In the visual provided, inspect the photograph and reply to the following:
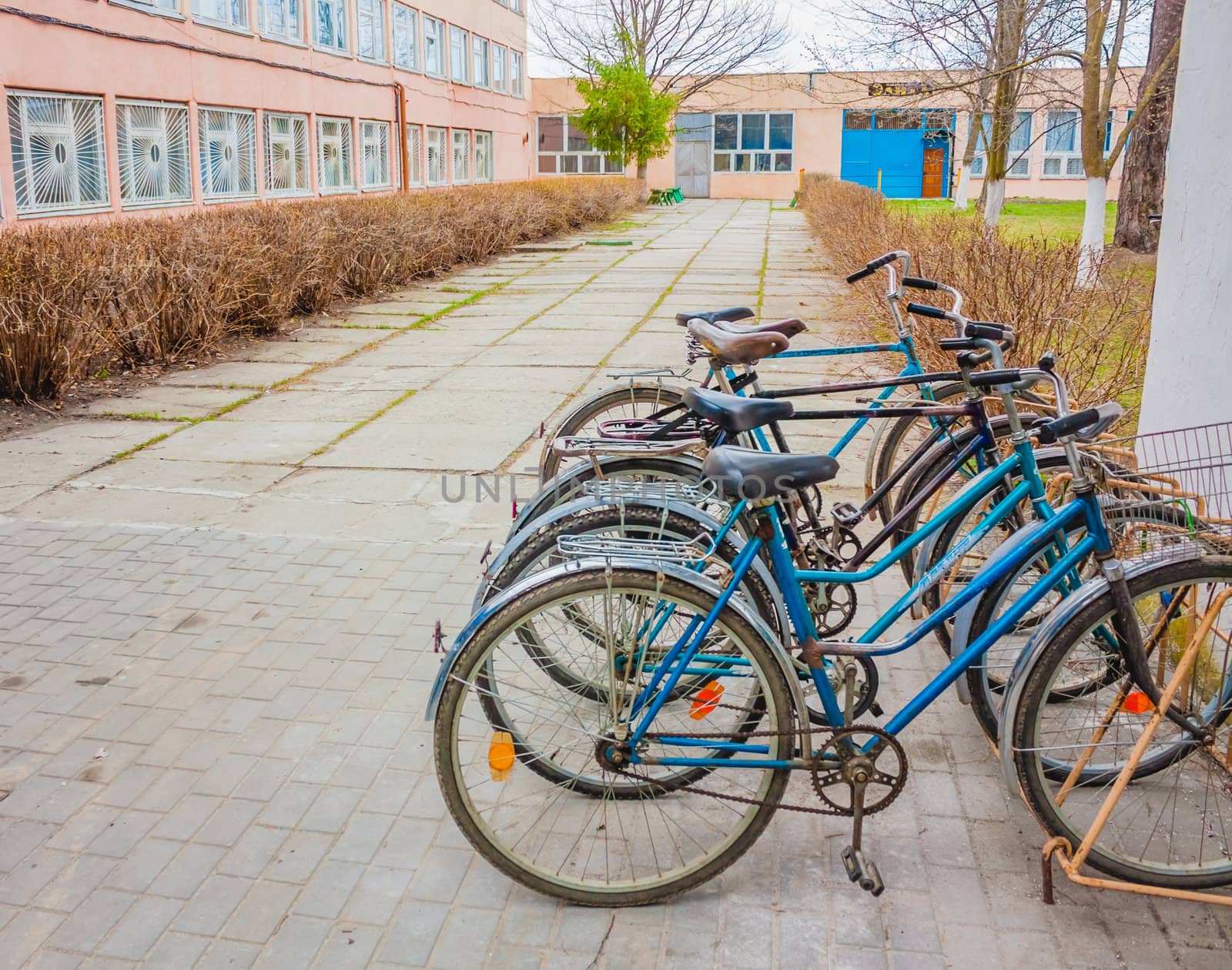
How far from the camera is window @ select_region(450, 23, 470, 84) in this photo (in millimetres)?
30797

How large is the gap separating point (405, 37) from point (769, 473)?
27.4 meters

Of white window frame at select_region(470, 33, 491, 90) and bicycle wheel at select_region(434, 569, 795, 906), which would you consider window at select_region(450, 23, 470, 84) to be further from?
bicycle wheel at select_region(434, 569, 795, 906)

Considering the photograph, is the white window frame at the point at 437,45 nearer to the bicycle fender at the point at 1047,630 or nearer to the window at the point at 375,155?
the window at the point at 375,155

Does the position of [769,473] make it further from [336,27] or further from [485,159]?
[485,159]

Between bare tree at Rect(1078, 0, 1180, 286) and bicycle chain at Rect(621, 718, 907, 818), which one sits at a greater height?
bare tree at Rect(1078, 0, 1180, 286)

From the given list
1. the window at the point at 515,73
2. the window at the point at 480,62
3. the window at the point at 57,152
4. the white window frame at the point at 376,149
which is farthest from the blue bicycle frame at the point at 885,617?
the window at the point at 515,73

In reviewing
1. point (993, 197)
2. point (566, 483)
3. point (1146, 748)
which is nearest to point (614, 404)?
point (566, 483)

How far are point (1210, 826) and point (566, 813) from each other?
5.30ft

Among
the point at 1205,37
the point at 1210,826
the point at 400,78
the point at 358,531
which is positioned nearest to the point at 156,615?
the point at 358,531

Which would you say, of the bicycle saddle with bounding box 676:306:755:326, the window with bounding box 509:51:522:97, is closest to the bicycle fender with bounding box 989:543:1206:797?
the bicycle saddle with bounding box 676:306:755:326

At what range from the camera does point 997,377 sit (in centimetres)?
276

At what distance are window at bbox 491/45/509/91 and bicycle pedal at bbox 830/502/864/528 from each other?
3322cm

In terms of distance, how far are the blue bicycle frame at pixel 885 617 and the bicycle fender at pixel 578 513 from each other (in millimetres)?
267

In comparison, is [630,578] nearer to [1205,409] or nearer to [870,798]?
[870,798]
